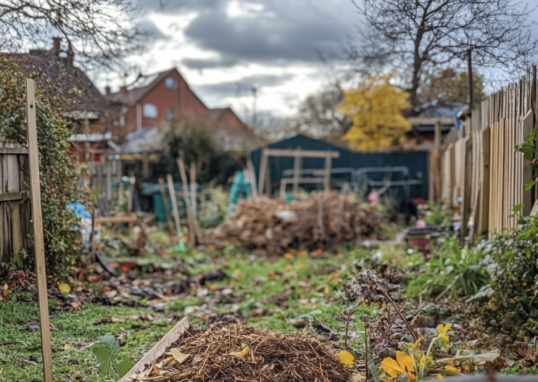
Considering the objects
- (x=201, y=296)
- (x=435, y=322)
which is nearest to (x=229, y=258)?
(x=201, y=296)

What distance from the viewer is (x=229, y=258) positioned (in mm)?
10125

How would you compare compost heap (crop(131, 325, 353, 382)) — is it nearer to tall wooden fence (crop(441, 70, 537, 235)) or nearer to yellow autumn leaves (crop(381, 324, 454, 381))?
yellow autumn leaves (crop(381, 324, 454, 381))

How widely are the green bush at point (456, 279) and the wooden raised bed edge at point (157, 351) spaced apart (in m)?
2.36

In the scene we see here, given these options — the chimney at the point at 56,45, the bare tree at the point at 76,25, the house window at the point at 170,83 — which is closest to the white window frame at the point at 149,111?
the house window at the point at 170,83

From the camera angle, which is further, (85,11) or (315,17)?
(315,17)

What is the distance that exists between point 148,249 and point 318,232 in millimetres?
3534

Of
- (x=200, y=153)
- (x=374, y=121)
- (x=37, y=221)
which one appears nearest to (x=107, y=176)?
(x=37, y=221)

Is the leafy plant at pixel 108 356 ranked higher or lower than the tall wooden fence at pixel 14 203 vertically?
lower

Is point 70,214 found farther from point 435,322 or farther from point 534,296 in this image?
point 534,296

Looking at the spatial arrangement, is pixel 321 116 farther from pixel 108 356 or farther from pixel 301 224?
pixel 108 356

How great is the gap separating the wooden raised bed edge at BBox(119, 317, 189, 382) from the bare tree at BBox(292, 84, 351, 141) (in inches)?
997

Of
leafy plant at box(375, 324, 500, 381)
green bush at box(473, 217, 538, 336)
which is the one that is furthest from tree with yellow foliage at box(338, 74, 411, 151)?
leafy plant at box(375, 324, 500, 381)

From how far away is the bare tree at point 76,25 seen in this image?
14.5 feet

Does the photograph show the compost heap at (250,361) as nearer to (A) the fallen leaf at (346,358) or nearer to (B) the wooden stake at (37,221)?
(A) the fallen leaf at (346,358)
